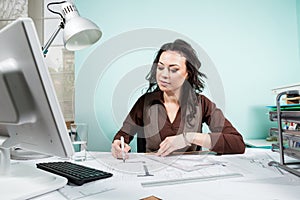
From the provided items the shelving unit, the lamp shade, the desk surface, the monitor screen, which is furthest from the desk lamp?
the shelving unit

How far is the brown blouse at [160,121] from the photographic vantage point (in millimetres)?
1364

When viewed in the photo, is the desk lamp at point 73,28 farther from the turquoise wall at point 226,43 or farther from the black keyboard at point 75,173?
the turquoise wall at point 226,43

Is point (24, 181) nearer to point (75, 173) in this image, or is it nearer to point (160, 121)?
point (75, 173)

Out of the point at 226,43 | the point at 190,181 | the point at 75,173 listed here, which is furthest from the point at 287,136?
the point at 226,43

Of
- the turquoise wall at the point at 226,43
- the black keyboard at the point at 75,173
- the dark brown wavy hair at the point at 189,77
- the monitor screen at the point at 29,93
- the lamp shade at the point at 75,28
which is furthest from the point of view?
the turquoise wall at the point at 226,43

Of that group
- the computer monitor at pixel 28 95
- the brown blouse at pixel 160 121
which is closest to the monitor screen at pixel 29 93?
the computer monitor at pixel 28 95

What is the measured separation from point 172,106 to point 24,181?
972 mm

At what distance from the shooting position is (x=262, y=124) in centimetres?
180

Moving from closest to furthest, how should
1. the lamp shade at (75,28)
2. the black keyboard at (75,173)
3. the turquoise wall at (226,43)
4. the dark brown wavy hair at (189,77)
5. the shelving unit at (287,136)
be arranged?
1. the black keyboard at (75,173)
2. the shelving unit at (287,136)
3. the lamp shade at (75,28)
4. the dark brown wavy hair at (189,77)
5. the turquoise wall at (226,43)

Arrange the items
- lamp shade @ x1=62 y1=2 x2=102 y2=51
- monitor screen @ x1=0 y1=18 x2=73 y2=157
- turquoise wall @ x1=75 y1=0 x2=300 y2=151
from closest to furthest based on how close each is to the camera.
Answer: monitor screen @ x1=0 y1=18 x2=73 y2=157 → lamp shade @ x1=62 y1=2 x2=102 y2=51 → turquoise wall @ x1=75 y1=0 x2=300 y2=151

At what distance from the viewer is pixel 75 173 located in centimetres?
66

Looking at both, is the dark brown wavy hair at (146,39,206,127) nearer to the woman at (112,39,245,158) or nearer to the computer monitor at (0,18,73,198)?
the woman at (112,39,245,158)

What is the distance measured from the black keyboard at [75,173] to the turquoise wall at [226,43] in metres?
1.03

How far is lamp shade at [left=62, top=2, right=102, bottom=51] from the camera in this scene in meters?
0.92
